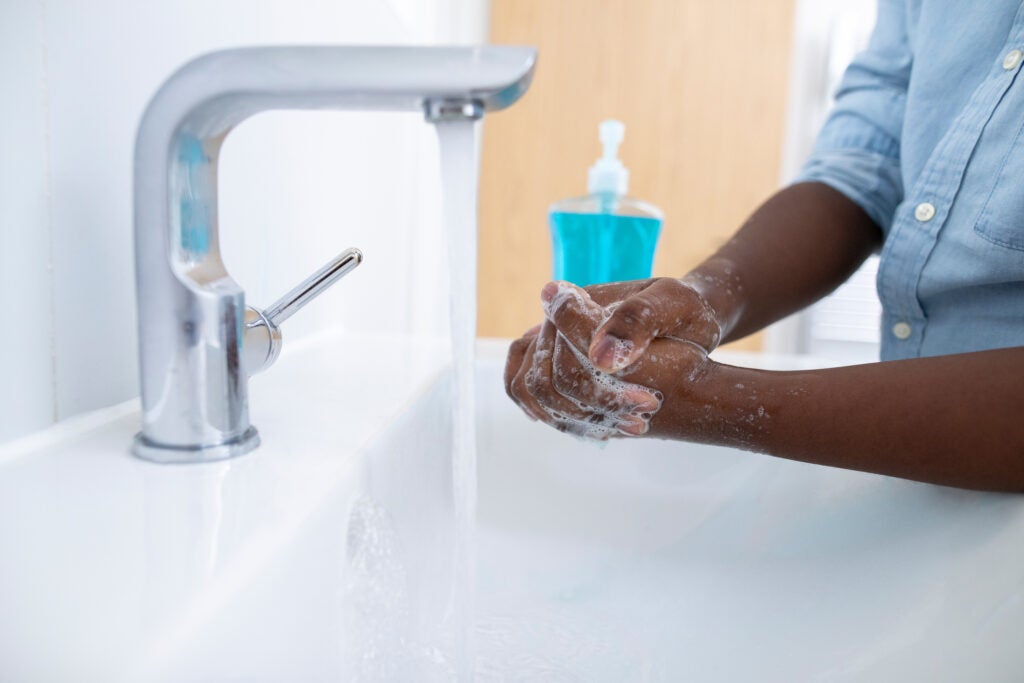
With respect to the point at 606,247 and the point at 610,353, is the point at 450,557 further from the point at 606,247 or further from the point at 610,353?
the point at 606,247

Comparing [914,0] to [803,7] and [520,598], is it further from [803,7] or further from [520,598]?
[803,7]

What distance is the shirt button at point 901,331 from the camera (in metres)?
0.46

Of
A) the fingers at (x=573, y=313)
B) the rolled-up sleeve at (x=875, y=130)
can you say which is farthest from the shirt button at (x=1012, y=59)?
the fingers at (x=573, y=313)

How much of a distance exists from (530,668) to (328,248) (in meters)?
0.37

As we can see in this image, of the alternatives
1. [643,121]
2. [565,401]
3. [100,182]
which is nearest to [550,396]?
[565,401]

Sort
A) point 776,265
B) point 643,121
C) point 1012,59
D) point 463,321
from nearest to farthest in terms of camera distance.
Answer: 1. point 463,321
2. point 1012,59
3. point 776,265
4. point 643,121

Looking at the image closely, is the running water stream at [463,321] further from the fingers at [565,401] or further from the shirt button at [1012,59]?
the shirt button at [1012,59]

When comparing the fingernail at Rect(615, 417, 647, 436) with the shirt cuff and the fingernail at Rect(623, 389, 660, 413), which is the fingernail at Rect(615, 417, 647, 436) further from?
the shirt cuff

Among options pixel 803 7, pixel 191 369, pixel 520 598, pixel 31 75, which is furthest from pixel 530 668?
pixel 803 7

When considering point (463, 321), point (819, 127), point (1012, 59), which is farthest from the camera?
Result: point (819, 127)

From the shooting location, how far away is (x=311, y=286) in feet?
1.08

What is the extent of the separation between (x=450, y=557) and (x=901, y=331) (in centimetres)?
30

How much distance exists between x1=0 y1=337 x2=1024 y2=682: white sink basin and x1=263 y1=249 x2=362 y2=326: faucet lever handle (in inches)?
2.3

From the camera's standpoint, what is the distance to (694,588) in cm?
41
